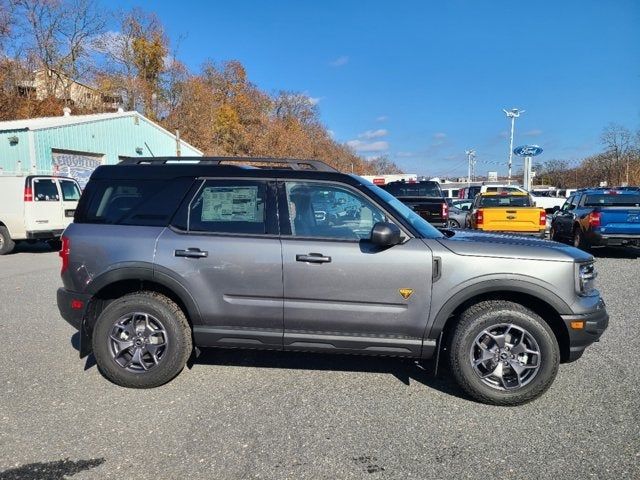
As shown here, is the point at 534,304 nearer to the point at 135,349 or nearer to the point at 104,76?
the point at 135,349

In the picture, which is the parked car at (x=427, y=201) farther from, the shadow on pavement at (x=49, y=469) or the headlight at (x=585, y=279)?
the shadow on pavement at (x=49, y=469)

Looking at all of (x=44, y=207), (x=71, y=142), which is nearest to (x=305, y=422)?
(x=44, y=207)

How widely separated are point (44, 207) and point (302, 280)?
35.0 feet

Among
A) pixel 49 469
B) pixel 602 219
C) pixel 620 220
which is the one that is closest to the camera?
pixel 49 469

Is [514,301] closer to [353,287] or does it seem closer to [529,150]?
[353,287]

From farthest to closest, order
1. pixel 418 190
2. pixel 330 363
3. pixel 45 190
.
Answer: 1. pixel 418 190
2. pixel 45 190
3. pixel 330 363

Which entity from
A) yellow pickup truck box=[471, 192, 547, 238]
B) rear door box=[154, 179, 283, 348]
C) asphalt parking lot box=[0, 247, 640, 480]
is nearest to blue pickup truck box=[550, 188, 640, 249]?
yellow pickup truck box=[471, 192, 547, 238]

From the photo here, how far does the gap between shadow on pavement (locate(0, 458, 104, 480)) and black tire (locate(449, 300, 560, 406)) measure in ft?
8.61

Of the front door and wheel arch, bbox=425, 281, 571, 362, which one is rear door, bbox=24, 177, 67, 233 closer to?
the front door

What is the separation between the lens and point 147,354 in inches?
152

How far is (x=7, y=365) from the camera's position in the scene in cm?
427

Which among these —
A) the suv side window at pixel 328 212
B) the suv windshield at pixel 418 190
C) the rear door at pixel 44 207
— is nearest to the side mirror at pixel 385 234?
the suv side window at pixel 328 212

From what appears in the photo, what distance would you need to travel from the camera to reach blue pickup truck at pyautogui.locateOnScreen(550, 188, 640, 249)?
10.2 metres

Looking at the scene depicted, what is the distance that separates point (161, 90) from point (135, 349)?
4807 cm
